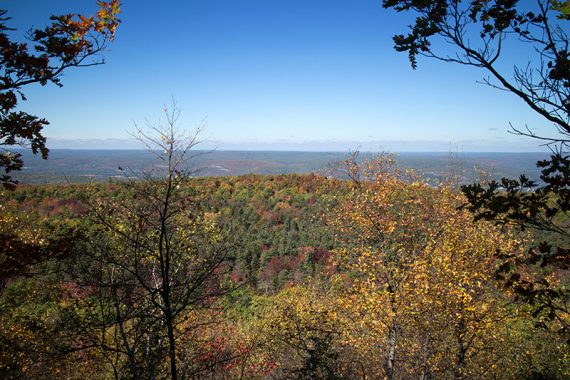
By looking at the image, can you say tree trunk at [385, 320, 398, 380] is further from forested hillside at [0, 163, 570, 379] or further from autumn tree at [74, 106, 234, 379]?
autumn tree at [74, 106, 234, 379]

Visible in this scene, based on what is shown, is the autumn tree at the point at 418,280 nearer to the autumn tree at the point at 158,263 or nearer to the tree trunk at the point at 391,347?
the tree trunk at the point at 391,347

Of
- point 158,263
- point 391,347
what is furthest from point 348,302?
point 158,263

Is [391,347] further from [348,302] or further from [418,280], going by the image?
[418,280]

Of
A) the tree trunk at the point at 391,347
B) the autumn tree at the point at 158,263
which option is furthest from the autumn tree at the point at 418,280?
the autumn tree at the point at 158,263

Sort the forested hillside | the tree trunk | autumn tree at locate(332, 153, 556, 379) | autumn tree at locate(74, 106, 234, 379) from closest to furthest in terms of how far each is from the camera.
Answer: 1. autumn tree at locate(74, 106, 234, 379)
2. the forested hillside
3. autumn tree at locate(332, 153, 556, 379)
4. the tree trunk

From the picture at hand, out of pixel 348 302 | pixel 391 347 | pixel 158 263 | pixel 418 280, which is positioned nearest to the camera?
pixel 158 263

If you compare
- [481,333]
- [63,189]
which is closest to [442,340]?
[481,333]

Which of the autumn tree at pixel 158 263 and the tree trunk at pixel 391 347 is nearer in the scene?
the autumn tree at pixel 158 263

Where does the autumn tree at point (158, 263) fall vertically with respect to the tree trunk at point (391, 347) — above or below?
above

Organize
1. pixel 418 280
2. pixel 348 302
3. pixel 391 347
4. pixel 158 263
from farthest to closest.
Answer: pixel 348 302 < pixel 391 347 < pixel 418 280 < pixel 158 263

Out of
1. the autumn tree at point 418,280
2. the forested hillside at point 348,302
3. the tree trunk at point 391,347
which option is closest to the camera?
the forested hillside at point 348,302

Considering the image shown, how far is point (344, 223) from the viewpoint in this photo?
49.4 ft

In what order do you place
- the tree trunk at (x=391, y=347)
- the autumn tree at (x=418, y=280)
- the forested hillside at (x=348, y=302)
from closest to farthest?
1. the forested hillside at (x=348, y=302)
2. the autumn tree at (x=418, y=280)
3. the tree trunk at (x=391, y=347)

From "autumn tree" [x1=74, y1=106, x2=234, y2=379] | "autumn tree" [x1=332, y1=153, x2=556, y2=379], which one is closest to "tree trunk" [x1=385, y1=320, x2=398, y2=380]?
"autumn tree" [x1=332, y1=153, x2=556, y2=379]
